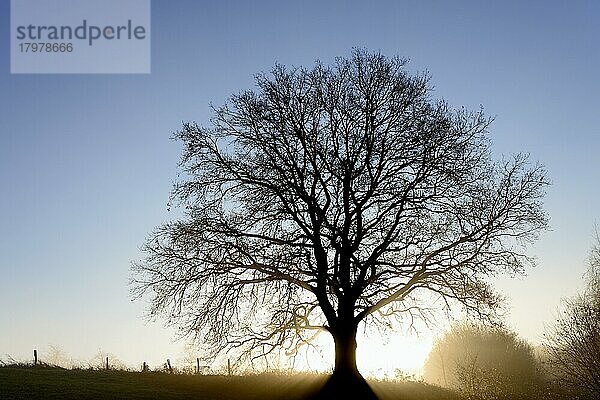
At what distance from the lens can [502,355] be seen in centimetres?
6000

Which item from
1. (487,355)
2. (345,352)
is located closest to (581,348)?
(345,352)

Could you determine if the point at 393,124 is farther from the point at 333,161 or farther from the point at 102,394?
the point at 102,394

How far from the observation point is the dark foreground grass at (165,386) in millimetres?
22234

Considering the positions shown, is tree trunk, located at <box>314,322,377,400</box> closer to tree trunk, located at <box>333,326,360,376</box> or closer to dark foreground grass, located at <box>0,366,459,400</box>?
tree trunk, located at <box>333,326,360,376</box>

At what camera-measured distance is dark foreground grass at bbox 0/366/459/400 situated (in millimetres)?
22234

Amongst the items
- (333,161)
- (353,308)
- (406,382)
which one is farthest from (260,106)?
(406,382)

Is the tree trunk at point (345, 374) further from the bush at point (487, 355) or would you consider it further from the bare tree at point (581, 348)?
the bush at point (487, 355)

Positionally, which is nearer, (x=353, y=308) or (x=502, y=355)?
(x=353, y=308)

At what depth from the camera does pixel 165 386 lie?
2475cm

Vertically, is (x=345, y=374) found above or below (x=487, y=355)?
above

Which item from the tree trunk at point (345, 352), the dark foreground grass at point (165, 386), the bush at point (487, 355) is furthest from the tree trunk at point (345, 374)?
the bush at point (487, 355)

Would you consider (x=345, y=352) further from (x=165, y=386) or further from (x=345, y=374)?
(x=165, y=386)

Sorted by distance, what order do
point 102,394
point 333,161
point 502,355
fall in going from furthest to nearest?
1. point 502,355
2. point 333,161
3. point 102,394

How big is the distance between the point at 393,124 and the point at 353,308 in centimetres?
681
